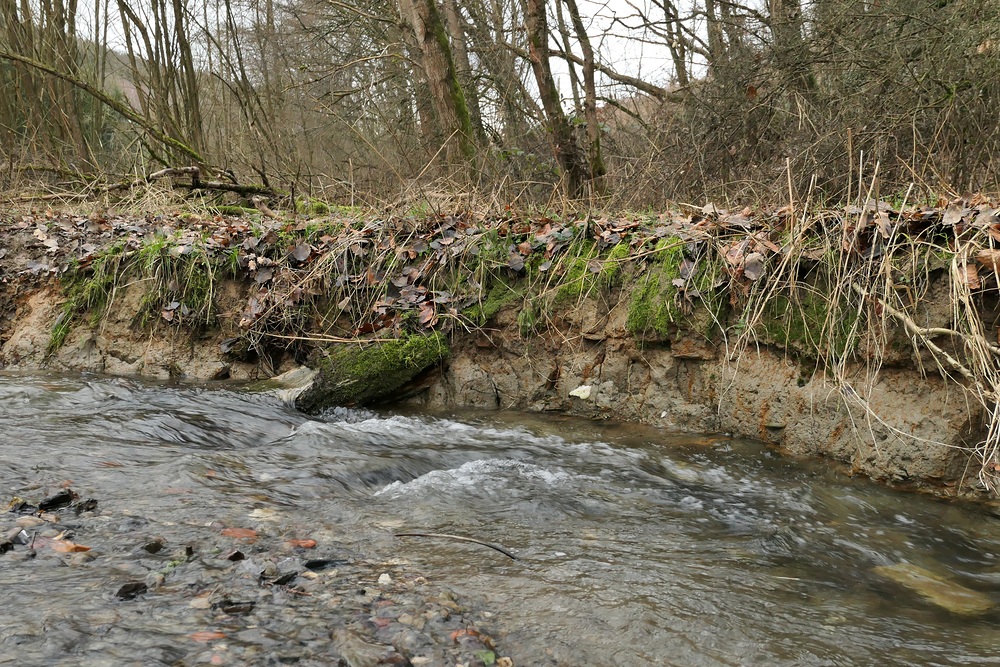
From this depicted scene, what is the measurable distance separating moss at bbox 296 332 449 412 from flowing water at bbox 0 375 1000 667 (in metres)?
0.27

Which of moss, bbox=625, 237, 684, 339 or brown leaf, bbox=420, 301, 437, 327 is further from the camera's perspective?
brown leaf, bbox=420, 301, 437, 327

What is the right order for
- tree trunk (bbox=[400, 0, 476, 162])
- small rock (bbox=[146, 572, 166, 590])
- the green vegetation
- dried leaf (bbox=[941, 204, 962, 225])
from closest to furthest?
small rock (bbox=[146, 572, 166, 590]), dried leaf (bbox=[941, 204, 962, 225]), the green vegetation, tree trunk (bbox=[400, 0, 476, 162])

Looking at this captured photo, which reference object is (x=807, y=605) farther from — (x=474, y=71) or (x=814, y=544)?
(x=474, y=71)

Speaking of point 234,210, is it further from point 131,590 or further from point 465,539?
point 131,590

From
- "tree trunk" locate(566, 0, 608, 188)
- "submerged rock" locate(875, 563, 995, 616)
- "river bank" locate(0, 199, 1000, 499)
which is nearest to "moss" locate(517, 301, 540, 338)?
"river bank" locate(0, 199, 1000, 499)

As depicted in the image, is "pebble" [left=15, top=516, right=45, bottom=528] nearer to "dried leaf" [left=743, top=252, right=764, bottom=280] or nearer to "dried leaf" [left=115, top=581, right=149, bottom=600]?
"dried leaf" [left=115, top=581, right=149, bottom=600]

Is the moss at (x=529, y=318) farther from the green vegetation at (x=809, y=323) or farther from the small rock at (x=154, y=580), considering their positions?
the small rock at (x=154, y=580)

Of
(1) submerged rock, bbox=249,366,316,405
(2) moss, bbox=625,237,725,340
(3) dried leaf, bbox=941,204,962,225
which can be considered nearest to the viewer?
(3) dried leaf, bbox=941,204,962,225

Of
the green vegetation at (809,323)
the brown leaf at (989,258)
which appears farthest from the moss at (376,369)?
the brown leaf at (989,258)

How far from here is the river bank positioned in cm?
364

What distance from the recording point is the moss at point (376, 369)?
4.95 metres

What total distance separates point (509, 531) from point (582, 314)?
2.17 meters

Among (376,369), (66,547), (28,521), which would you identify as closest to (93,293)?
(376,369)

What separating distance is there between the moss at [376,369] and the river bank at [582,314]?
0.04 feet
